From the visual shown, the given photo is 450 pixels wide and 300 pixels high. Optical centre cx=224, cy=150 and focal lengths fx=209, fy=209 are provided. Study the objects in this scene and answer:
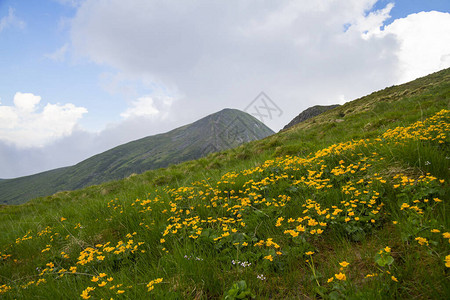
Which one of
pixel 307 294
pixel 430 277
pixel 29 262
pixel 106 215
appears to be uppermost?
pixel 106 215

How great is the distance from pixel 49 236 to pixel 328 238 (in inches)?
233

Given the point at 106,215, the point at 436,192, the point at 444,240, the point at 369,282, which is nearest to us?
the point at 369,282

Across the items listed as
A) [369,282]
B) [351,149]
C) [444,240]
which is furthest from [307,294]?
[351,149]

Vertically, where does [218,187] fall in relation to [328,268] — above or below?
above

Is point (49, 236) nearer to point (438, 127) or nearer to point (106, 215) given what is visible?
point (106, 215)

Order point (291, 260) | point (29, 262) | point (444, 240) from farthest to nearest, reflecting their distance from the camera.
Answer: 1. point (29, 262)
2. point (291, 260)
3. point (444, 240)

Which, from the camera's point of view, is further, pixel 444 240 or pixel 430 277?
pixel 444 240

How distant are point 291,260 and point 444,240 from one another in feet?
4.87

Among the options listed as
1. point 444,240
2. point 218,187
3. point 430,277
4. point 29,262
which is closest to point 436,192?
point 444,240

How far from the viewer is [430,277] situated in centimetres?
175

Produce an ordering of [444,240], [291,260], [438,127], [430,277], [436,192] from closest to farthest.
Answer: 1. [430,277]
2. [444,240]
3. [291,260]
4. [436,192]
5. [438,127]

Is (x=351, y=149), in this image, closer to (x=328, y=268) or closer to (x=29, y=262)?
(x=328, y=268)

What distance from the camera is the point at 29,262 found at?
13.5ft

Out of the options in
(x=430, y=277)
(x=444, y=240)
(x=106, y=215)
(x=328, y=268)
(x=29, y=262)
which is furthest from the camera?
(x=106, y=215)
